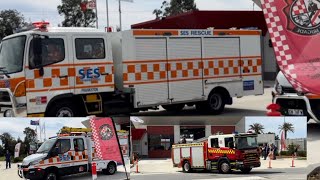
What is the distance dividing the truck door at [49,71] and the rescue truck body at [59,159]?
3026 mm

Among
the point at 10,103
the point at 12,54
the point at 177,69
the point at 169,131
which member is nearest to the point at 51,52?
the point at 12,54

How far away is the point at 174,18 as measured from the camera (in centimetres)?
2067

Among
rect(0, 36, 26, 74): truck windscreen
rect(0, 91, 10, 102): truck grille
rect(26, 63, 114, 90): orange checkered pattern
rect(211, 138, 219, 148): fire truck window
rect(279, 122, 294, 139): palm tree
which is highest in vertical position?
rect(0, 36, 26, 74): truck windscreen

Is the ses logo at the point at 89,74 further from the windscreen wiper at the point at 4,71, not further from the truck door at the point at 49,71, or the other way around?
the windscreen wiper at the point at 4,71

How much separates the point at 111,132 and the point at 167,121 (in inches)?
15.1

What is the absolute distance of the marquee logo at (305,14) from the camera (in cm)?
195

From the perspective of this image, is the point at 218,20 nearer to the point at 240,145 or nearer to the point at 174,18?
the point at 174,18

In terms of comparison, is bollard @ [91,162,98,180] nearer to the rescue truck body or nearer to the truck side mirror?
the rescue truck body

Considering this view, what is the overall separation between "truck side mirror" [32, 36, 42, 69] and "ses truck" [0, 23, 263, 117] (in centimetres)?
1

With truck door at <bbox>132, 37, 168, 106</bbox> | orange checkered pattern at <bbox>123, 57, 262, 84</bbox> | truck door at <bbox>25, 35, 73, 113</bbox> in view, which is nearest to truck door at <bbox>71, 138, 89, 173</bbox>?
truck door at <bbox>25, 35, 73, 113</bbox>

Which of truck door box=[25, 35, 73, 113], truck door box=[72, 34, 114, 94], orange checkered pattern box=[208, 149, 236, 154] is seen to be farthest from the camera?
truck door box=[72, 34, 114, 94]

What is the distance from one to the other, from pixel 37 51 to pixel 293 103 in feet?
12.0

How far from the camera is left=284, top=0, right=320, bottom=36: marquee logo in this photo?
195 cm

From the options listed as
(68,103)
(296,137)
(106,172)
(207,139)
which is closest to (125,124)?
(106,172)
